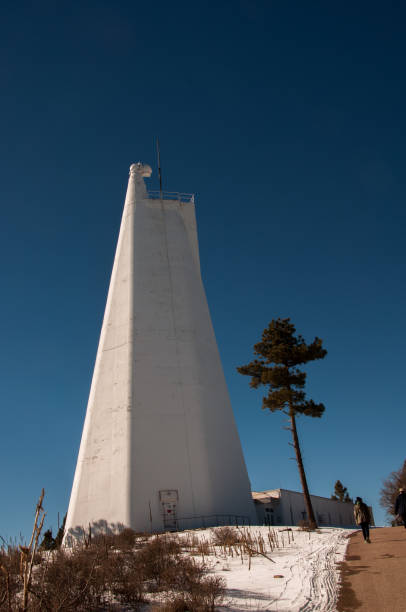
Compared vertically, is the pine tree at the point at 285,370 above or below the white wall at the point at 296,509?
above

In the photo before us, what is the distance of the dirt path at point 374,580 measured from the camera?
500 cm

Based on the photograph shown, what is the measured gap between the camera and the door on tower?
1664 cm

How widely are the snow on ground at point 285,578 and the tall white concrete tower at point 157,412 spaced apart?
7.45 m

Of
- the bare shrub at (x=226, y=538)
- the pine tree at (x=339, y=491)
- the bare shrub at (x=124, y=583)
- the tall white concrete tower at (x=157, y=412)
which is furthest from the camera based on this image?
the pine tree at (x=339, y=491)

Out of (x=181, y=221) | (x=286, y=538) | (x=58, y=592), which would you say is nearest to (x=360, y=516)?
(x=286, y=538)

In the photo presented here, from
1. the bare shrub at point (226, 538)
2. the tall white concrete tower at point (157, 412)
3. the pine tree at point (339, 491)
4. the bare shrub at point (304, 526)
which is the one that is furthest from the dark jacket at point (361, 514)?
the pine tree at point (339, 491)

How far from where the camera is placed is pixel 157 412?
1869cm

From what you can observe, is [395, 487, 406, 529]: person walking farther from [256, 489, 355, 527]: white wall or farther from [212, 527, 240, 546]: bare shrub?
[256, 489, 355, 527]: white wall

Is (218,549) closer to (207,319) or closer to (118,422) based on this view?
(118,422)

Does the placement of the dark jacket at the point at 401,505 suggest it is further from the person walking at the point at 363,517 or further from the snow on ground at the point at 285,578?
the snow on ground at the point at 285,578

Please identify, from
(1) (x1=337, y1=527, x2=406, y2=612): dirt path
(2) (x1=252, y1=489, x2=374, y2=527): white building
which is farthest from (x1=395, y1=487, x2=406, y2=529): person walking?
(2) (x1=252, y1=489, x2=374, y2=527): white building

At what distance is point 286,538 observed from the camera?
40.3 feet

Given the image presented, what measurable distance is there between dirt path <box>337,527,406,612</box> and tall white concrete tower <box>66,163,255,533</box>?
944cm

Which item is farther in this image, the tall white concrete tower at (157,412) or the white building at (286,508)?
the white building at (286,508)
